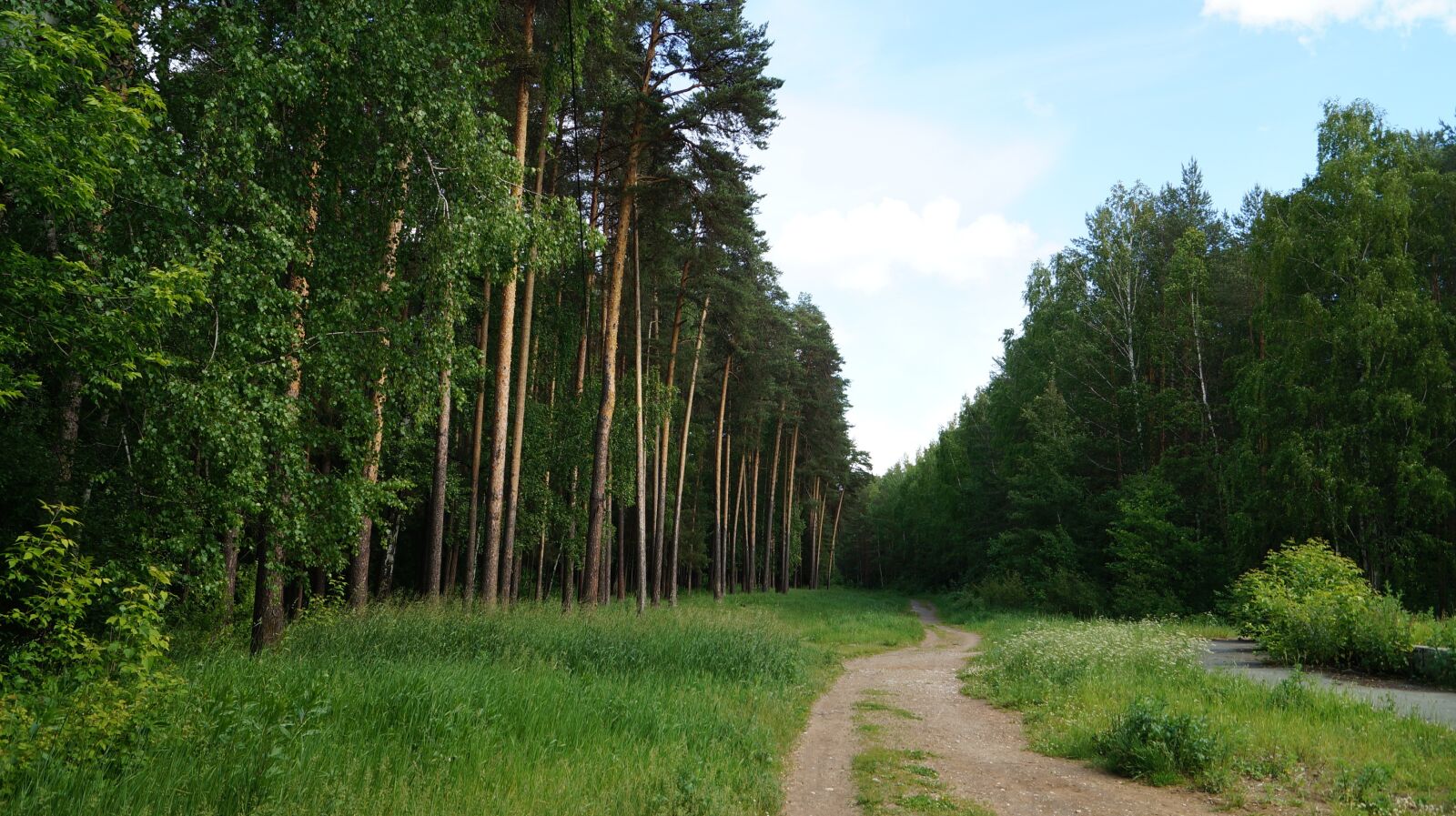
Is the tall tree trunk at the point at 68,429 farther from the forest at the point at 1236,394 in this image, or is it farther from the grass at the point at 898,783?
the forest at the point at 1236,394

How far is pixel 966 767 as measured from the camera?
7.57 m

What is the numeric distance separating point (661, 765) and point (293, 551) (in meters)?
5.21

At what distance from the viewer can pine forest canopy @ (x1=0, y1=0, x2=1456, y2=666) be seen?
7012 millimetres

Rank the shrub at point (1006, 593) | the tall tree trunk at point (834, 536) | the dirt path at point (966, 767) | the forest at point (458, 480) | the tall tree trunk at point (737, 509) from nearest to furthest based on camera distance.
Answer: the forest at point (458, 480), the dirt path at point (966, 767), the shrub at point (1006, 593), the tall tree trunk at point (737, 509), the tall tree trunk at point (834, 536)

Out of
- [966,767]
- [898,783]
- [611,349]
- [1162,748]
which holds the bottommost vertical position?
[966,767]

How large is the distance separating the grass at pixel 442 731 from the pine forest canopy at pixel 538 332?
1247mm

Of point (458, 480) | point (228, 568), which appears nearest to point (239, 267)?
point (228, 568)

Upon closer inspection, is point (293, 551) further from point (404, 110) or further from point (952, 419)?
point (952, 419)

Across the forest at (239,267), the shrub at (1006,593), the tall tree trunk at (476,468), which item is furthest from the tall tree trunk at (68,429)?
the shrub at (1006,593)

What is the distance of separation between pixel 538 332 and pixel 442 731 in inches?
864

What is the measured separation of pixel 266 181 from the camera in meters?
8.60

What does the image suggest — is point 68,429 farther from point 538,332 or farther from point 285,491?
point 538,332

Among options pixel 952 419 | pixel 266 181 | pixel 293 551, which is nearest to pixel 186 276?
pixel 266 181

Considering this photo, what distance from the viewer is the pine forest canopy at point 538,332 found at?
7012mm
